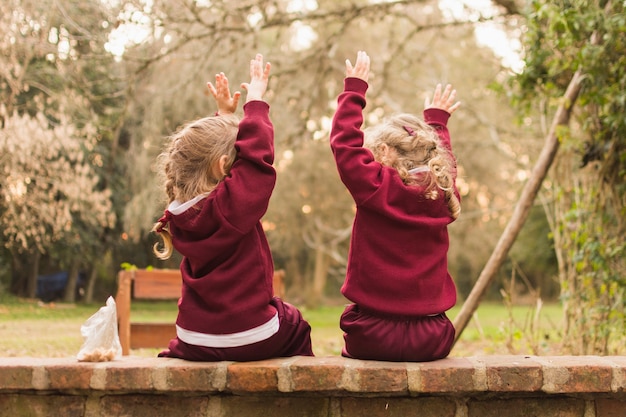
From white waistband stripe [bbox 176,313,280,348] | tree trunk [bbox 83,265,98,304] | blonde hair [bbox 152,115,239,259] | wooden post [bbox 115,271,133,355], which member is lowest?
tree trunk [bbox 83,265,98,304]

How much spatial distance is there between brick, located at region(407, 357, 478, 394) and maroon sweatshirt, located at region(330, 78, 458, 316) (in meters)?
0.32

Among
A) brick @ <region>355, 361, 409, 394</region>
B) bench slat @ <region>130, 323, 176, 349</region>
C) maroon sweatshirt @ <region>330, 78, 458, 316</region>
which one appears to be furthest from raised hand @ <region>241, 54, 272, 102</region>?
bench slat @ <region>130, 323, 176, 349</region>

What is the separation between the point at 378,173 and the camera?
2574 millimetres

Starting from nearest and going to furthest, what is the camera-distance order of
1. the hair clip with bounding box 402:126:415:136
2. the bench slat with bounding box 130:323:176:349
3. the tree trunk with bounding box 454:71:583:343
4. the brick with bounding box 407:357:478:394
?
1. the brick with bounding box 407:357:478:394
2. the hair clip with bounding box 402:126:415:136
3. the tree trunk with bounding box 454:71:583:343
4. the bench slat with bounding box 130:323:176:349

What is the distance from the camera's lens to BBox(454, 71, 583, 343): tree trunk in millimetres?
4637

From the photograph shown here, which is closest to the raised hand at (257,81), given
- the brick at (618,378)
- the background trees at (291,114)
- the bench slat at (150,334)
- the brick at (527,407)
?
the brick at (527,407)

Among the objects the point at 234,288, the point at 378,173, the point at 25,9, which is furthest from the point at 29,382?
the point at 25,9

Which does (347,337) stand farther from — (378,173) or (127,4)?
(127,4)

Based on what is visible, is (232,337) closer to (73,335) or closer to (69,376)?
(69,376)

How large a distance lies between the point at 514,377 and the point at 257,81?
140 cm

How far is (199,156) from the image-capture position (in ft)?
8.64

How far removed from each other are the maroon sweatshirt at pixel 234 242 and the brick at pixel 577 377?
3.27 ft

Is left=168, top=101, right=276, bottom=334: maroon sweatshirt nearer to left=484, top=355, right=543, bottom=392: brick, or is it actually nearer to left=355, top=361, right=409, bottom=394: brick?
left=355, top=361, right=409, bottom=394: brick

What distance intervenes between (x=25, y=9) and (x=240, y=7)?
220 cm
